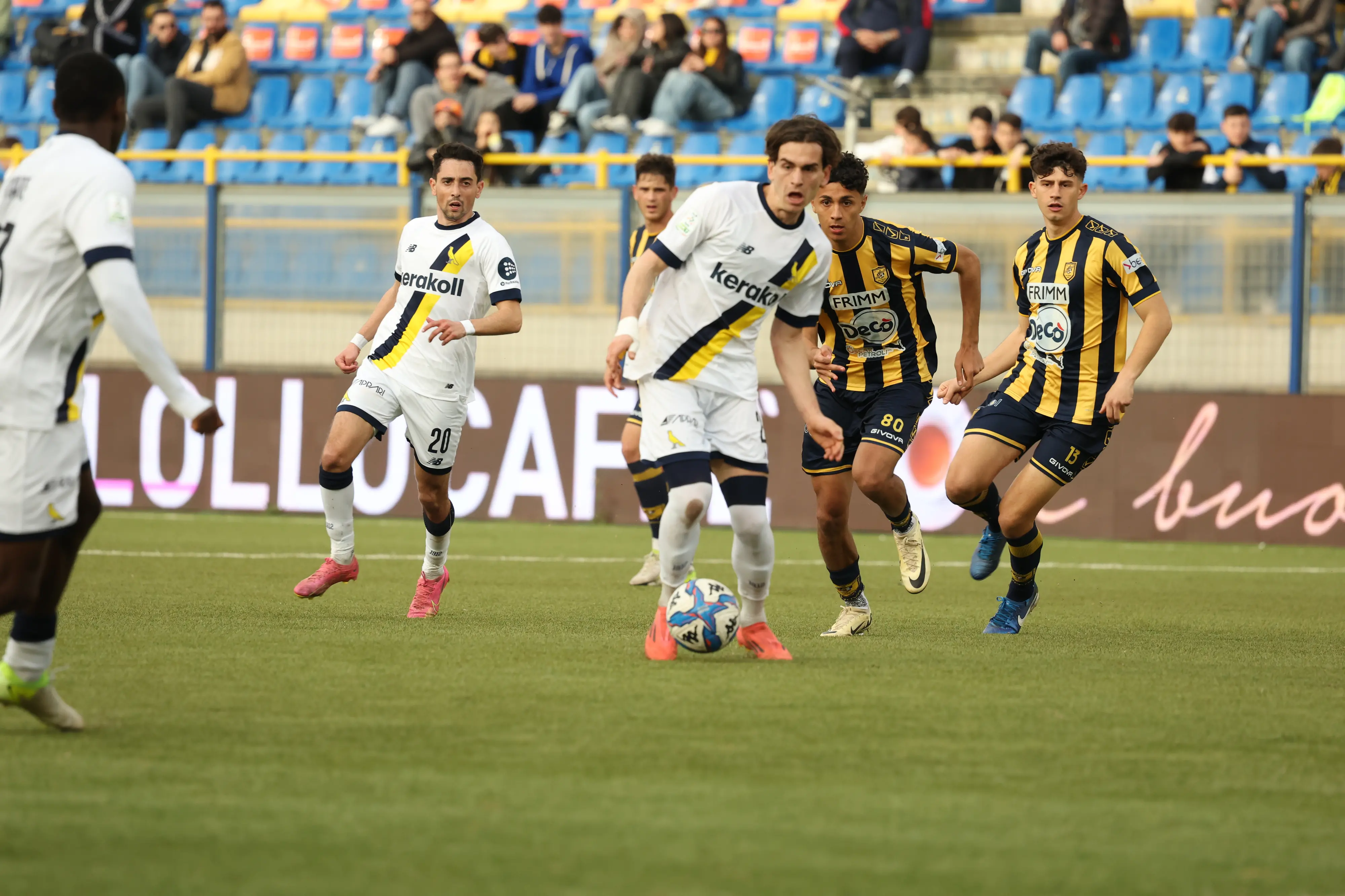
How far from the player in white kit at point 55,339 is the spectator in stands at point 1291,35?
47.4 feet

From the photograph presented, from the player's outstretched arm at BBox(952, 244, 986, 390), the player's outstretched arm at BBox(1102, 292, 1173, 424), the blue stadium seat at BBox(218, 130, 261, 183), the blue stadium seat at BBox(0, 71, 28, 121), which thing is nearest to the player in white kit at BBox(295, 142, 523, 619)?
the player's outstretched arm at BBox(952, 244, 986, 390)

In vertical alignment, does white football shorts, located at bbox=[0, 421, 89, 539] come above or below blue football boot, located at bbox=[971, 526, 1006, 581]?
above

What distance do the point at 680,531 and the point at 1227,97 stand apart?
1244cm

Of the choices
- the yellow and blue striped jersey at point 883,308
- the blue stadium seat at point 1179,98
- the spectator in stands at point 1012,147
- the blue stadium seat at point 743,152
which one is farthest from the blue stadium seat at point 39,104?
the yellow and blue striped jersey at point 883,308

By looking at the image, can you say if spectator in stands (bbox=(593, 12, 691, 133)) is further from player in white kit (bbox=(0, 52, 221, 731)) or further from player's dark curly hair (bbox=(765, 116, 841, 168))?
player in white kit (bbox=(0, 52, 221, 731))

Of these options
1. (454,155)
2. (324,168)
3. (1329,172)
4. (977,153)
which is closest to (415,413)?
(454,155)

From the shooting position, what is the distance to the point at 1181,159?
14484 millimetres

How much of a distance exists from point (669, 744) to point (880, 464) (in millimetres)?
3465

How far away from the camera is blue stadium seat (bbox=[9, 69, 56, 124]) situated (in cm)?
2053

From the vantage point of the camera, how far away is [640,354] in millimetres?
6762

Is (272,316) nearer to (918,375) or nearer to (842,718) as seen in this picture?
(918,375)

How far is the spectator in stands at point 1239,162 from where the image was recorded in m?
14.4

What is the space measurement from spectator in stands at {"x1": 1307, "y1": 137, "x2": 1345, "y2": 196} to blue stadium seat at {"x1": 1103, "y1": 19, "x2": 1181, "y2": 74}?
4.02 meters

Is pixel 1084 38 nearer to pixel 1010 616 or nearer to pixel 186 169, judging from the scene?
pixel 186 169
